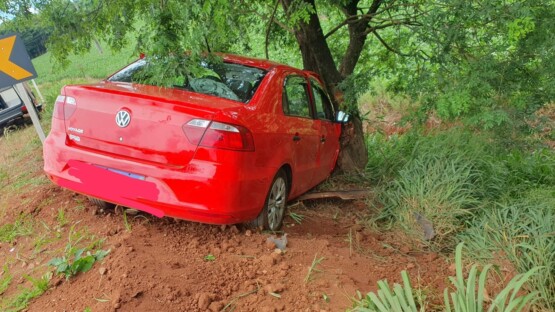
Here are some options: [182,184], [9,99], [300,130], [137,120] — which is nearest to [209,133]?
[182,184]

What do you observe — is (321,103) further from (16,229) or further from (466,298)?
(466,298)

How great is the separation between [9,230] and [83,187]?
3.74 feet

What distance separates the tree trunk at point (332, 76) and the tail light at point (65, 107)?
3.37m

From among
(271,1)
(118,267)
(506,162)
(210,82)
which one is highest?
(271,1)

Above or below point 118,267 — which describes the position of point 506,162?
below

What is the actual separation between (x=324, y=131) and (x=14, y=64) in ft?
11.6

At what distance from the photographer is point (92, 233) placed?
3.74 meters

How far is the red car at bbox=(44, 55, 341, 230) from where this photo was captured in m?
3.39

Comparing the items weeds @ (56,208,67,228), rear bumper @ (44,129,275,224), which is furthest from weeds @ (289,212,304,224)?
weeds @ (56,208,67,228)

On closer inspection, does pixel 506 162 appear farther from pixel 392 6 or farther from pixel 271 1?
pixel 271 1

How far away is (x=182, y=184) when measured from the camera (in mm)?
3402

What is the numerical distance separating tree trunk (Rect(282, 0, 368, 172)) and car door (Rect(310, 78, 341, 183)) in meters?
0.53

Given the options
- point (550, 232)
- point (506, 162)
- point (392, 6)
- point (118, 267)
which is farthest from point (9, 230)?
point (506, 162)

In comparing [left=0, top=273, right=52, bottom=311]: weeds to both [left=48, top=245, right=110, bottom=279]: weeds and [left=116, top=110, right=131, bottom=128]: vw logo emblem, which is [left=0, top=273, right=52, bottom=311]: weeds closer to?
[left=48, top=245, right=110, bottom=279]: weeds
